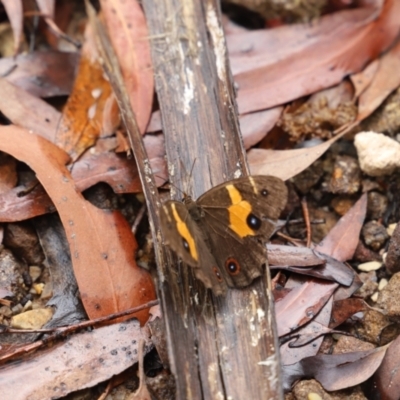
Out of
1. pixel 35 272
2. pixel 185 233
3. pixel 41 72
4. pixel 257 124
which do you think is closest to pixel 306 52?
pixel 257 124

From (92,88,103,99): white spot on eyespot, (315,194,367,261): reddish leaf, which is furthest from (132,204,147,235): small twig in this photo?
(315,194,367,261): reddish leaf

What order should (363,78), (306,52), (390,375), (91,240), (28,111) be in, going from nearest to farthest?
(390,375)
(91,240)
(28,111)
(363,78)
(306,52)

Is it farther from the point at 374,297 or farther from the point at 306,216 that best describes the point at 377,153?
the point at 374,297

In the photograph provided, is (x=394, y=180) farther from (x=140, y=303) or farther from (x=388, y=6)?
(x=140, y=303)

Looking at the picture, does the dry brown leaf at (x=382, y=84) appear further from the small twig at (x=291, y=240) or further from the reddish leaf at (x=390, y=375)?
the reddish leaf at (x=390, y=375)

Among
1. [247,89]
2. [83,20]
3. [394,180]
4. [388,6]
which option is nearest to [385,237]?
[394,180]

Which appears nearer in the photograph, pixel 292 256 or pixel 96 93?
pixel 292 256
